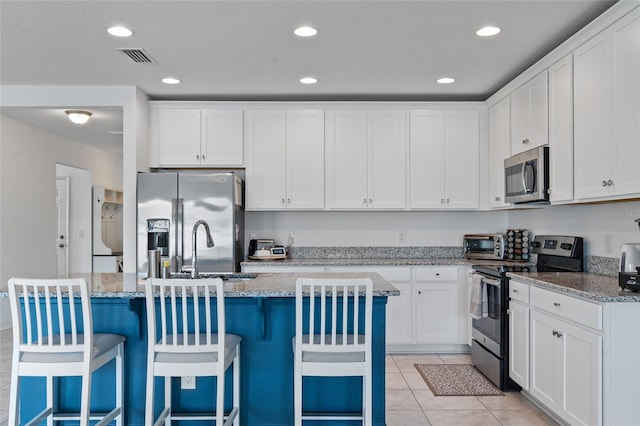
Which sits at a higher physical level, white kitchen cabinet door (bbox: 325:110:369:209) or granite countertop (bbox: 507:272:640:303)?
white kitchen cabinet door (bbox: 325:110:369:209)

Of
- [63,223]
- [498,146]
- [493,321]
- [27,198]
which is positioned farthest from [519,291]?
[63,223]

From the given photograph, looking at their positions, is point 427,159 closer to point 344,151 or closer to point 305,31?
point 344,151

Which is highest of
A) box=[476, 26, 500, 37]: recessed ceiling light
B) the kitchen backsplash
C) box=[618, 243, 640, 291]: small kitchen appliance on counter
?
box=[476, 26, 500, 37]: recessed ceiling light

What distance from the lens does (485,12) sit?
2.84 metres

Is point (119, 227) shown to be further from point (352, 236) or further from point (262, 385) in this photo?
point (262, 385)

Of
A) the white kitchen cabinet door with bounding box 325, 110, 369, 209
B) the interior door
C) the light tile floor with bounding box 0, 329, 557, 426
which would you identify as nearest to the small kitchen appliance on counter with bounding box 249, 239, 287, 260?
the white kitchen cabinet door with bounding box 325, 110, 369, 209

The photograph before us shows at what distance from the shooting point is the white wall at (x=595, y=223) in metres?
3.06

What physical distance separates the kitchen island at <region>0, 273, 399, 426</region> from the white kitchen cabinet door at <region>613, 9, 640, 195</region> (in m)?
1.45

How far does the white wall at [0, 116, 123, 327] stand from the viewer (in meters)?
5.41

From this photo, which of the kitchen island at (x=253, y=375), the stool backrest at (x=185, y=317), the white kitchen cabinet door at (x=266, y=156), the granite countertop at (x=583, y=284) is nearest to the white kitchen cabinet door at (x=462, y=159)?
the granite countertop at (x=583, y=284)

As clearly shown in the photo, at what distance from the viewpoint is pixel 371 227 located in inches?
200

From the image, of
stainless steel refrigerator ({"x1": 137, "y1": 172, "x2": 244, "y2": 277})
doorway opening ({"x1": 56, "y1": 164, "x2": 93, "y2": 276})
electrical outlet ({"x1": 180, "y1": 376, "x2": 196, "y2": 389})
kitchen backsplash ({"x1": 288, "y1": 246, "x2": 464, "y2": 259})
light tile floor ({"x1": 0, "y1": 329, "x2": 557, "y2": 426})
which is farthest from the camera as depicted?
doorway opening ({"x1": 56, "y1": 164, "x2": 93, "y2": 276})

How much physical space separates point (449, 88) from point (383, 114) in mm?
679

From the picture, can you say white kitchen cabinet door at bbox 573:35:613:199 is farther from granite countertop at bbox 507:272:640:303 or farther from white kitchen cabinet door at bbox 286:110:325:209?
white kitchen cabinet door at bbox 286:110:325:209
